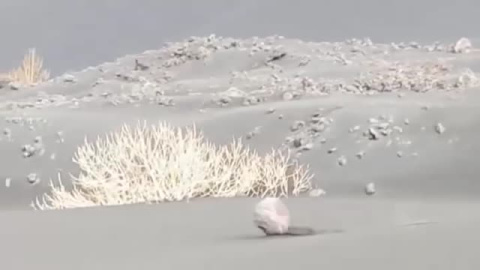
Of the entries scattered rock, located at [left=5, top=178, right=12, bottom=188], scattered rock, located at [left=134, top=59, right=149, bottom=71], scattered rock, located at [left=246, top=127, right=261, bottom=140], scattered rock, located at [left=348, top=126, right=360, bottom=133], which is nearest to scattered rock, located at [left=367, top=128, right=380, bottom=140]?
scattered rock, located at [left=348, top=126, right=360, bottom=133]

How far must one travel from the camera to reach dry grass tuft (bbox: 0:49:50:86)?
30109 mm

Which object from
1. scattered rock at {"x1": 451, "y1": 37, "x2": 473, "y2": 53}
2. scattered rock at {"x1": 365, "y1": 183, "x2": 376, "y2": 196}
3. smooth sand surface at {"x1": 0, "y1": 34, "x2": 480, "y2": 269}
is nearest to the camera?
smooth sand surface at {"x1": 0, "y1": 34, "x2": 480, "y2": 269}

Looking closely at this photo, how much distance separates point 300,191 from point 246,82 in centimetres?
1118

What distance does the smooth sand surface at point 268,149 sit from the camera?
673 centimetres

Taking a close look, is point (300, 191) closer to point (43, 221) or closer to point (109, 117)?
point (43, 221)

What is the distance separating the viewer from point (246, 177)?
11.2 metres

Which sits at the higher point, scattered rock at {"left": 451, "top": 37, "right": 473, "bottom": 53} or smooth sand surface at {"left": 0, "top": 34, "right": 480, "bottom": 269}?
scattered rock at {"left": 451, "top": 37, "right": 473, "bottom": 53}

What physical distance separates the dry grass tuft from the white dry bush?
18214mm

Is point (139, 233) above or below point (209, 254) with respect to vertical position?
above

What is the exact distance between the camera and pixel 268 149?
1405cm

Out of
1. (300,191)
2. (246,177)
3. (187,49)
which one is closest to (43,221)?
(246,177)

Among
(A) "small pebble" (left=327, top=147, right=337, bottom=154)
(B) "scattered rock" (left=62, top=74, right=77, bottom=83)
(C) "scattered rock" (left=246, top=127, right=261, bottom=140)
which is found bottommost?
(A) "small pebble" (left=327, top=147, right=337, bottom=154)

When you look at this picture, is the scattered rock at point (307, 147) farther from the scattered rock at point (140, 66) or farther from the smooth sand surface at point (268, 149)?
the scattered rock at point (140, 66)

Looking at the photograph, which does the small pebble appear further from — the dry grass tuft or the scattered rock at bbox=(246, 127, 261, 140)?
the dry grass tuft
